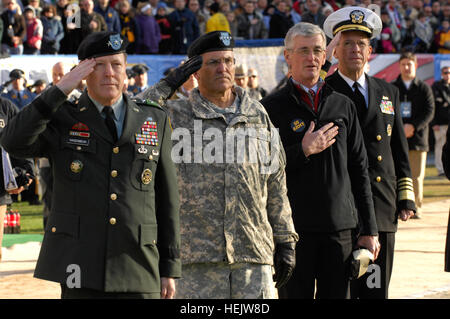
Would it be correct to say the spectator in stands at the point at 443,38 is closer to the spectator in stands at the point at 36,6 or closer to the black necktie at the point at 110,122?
the spectator in stands at the point at 36,6

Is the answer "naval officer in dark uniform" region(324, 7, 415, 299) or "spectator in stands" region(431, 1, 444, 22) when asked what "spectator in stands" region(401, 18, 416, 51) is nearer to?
"spectator in stands" region(431, 1, 444, 22)

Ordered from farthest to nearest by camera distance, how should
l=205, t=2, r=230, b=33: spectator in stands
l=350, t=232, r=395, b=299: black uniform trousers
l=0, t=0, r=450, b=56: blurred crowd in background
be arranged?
l=205, t=2, r=230, b=33: spectator in stands
l=0, t=0, r=450, b=56: blurred crowd in background
l=350, t=232, r=395, b=299: black uniform trousers

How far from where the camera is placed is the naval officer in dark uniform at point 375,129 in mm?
6555

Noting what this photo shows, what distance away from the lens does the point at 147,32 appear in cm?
2138

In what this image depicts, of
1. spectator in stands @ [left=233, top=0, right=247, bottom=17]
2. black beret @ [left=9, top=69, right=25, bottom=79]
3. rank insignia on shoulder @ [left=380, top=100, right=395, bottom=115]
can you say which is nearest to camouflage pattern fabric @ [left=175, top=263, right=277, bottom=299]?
rank insignia on shoulder @ [left=380, top=100, right=395, bottom=115]

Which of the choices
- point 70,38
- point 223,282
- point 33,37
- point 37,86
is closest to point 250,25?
point 70,38

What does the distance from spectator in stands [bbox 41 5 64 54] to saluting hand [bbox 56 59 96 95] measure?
15.7 metres

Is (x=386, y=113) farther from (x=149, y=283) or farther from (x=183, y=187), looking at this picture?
(x=149, y=283)

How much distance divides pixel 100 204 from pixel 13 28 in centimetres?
1555

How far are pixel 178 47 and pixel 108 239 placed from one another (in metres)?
17.8

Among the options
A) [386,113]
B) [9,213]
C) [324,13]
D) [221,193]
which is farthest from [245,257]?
[324,13]

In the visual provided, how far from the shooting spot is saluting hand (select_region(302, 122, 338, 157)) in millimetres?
5777

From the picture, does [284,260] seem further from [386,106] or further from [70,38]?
[70,38]

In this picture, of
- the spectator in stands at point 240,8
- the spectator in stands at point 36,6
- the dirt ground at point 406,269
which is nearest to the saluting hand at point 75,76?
the dirt ground at point 406,269
